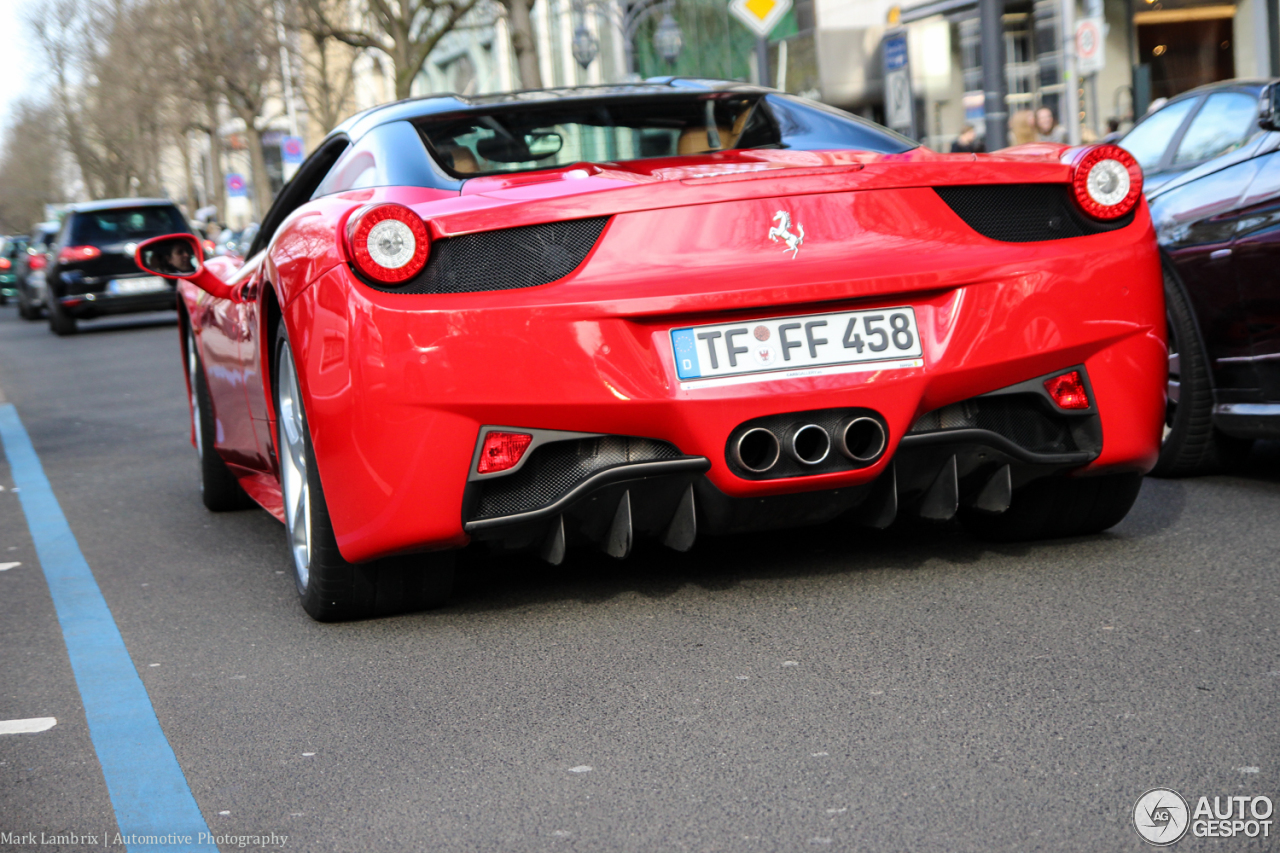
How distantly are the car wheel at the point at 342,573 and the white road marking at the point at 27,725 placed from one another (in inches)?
29.4

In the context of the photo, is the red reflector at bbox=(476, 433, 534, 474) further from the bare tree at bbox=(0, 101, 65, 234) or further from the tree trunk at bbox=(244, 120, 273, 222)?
the bare tree at bbox=(0, 101, 65, 234)

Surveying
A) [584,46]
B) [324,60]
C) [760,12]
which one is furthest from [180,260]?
[324,60]

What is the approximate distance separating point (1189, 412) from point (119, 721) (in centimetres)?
357

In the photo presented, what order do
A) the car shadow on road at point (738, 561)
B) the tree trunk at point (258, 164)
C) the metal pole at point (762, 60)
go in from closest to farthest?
the car shadow on road at point (738, 561)
the metal pole at point (762, 60)
the tree trunk at point (258, 164)

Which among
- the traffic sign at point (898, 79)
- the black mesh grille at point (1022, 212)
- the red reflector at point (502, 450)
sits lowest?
the red reflector at point (502, 450)

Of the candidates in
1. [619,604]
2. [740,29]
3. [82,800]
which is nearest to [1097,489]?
[619,604]

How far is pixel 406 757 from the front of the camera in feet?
9.93

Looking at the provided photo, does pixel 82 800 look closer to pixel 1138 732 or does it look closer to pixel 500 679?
pixel 500 679

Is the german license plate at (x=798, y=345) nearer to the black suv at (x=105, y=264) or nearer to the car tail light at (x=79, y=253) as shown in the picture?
the black suv at (x=105, y=264)

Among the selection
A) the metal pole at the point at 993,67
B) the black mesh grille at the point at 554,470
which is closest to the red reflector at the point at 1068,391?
the black mesh grille at the point at 554,470

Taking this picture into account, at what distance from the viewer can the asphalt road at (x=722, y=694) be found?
2.63 meters

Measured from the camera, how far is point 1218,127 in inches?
261

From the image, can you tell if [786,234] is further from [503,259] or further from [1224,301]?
[1224,301]

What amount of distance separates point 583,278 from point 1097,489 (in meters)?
Result: 1.66
